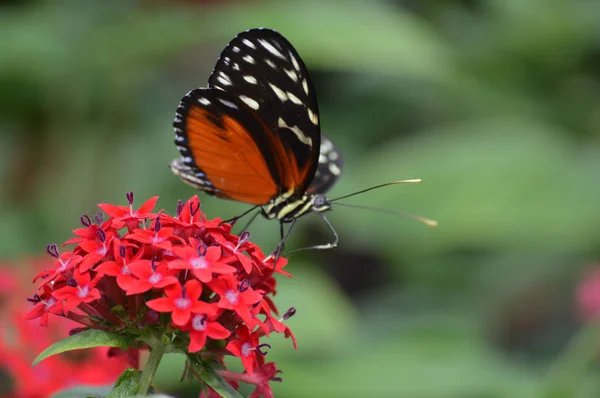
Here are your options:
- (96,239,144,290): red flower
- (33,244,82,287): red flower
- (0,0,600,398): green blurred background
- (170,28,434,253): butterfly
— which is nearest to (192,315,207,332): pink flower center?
(96,239,144,290): red flower

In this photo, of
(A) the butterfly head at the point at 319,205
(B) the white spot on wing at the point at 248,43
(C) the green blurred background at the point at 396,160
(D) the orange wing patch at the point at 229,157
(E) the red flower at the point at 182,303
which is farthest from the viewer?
(C) the green blurred background at the point at 396,160

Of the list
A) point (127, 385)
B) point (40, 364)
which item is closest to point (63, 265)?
point (127, 385)

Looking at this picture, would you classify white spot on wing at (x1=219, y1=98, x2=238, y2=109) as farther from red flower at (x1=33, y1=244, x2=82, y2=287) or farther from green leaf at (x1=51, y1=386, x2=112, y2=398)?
green leaf at (x1=51, y1=386, x2=112, y2=398)

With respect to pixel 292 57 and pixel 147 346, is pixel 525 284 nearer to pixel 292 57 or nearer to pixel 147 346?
pixel 292 57

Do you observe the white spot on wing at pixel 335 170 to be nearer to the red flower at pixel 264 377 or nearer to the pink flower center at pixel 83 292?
the red flower at pixel 264 377

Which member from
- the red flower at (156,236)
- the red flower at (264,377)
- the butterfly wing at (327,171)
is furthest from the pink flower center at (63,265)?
the butterfly wing at (327,171)
